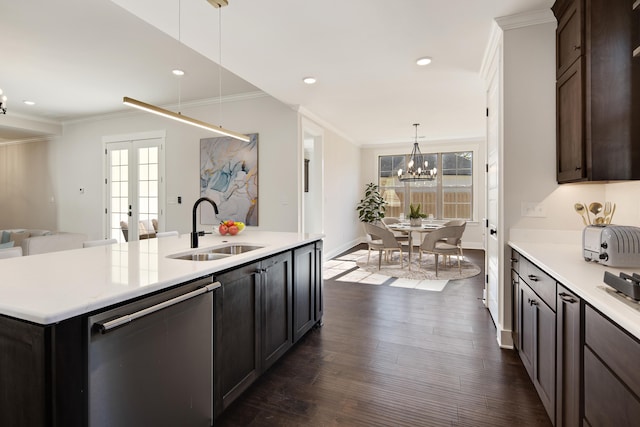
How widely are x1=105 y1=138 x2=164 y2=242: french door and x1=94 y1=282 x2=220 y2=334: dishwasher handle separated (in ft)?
15.9

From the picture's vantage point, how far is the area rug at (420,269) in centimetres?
514

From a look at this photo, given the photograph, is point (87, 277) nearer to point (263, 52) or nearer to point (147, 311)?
point (147, 311)

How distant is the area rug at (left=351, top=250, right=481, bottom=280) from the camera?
5.14m

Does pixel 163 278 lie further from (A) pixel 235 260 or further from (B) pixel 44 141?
(B) pixel 44 141

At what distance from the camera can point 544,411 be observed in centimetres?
189

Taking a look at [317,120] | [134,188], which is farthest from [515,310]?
[134,188]

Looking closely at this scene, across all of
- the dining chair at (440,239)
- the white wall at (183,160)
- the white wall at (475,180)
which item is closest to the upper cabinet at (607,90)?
the dining chair at (440,239)

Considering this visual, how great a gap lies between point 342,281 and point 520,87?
3308 mm

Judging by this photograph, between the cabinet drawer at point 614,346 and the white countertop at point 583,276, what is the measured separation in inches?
1.5

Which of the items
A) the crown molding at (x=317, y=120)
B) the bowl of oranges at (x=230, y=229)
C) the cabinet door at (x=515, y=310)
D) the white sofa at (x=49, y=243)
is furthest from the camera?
the crown molding at (x=317, y=120)

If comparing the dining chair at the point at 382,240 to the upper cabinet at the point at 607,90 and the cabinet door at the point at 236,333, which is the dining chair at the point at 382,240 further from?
the cabinet door at the point at 236,333

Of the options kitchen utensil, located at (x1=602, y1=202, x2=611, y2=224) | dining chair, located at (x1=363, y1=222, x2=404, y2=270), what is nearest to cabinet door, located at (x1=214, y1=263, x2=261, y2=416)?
kitchen utensil, located at (x1=602, y1=202, x2=611, y2=224)

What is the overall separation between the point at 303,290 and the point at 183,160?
402 cm

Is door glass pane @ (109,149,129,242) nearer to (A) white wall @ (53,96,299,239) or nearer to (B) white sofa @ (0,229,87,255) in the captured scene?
(A) white wall @ (53,96,299,239)
